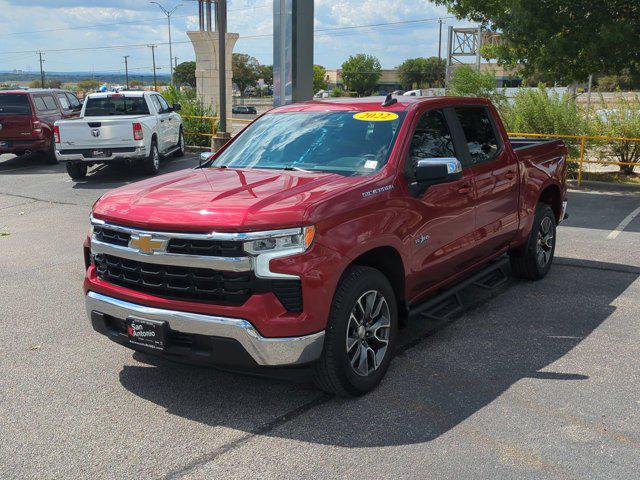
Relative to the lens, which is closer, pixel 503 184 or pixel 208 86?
pixel 503 184

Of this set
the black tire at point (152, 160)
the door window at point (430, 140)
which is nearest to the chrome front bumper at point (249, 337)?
the door window at point (430, 140)

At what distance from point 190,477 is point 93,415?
1.01 m

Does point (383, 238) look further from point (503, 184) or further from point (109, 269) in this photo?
point (503, 184)

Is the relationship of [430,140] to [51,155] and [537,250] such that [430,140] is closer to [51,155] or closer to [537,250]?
[537,250]

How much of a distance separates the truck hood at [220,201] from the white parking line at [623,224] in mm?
6297

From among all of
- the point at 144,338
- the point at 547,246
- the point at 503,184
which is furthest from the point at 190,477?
the point at 547,246

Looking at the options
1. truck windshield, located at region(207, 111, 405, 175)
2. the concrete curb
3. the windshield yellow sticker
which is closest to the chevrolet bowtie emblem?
truck windshield, located at region(207, 111, 405, 175)

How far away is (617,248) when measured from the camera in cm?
855

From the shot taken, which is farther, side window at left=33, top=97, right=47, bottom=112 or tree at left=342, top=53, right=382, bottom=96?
tree at left=342, top=53, right=382, bottom=96

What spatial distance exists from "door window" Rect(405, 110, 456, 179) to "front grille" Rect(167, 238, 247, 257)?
1561mm

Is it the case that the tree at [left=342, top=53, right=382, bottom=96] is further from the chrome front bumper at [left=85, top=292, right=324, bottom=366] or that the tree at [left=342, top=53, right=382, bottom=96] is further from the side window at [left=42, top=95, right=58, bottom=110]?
the chrome front bumper at [left=85, top=292, right=324, bottom=366]

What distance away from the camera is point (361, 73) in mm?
107562

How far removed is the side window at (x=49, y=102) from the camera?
17938 mm

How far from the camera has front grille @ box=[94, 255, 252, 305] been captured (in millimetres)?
3723
